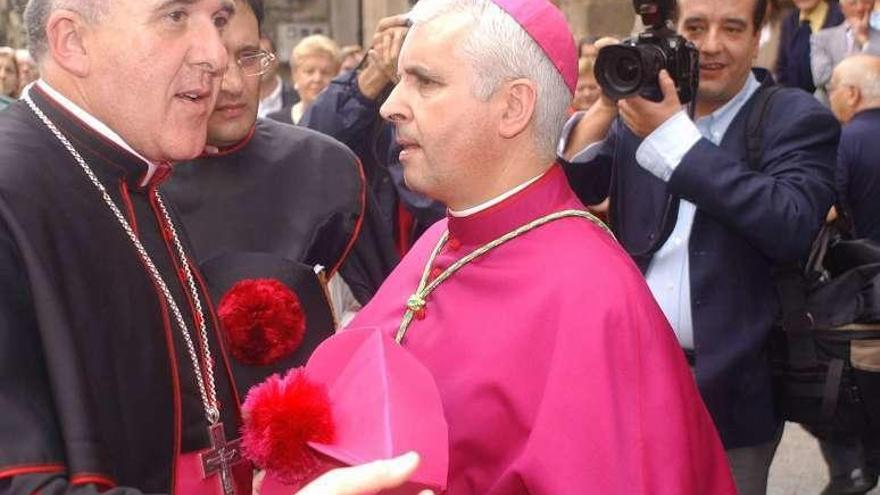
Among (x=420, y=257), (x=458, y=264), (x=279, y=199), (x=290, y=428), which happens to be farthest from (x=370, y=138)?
(x=290, y=428)

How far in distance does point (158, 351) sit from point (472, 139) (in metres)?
0.78

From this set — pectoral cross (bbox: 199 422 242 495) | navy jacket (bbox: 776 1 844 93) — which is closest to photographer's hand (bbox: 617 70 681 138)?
pectoral cross (bbox: 199 422 242 495)

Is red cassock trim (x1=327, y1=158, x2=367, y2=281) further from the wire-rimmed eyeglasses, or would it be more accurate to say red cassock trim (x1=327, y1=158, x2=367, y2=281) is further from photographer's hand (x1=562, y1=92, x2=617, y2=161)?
photographer's hand (x1=562, y1=92, x2=617, y2=161)

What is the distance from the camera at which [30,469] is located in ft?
5.64

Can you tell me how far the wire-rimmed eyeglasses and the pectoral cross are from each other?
4.36 feet

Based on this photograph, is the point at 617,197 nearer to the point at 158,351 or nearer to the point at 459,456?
the point at 459,456

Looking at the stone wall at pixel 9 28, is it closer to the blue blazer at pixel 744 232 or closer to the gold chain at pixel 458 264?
the blue blazer at pixel 744 232

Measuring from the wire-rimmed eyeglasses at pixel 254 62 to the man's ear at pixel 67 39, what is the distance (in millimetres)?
1240

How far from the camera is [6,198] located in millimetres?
1891

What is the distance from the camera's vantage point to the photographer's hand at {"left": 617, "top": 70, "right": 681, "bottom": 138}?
3357 millimetres

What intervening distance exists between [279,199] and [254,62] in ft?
1.29

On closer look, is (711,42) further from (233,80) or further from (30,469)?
(30,469)

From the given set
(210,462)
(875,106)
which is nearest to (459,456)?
(210,462)

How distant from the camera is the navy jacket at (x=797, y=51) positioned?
7.99 metres
